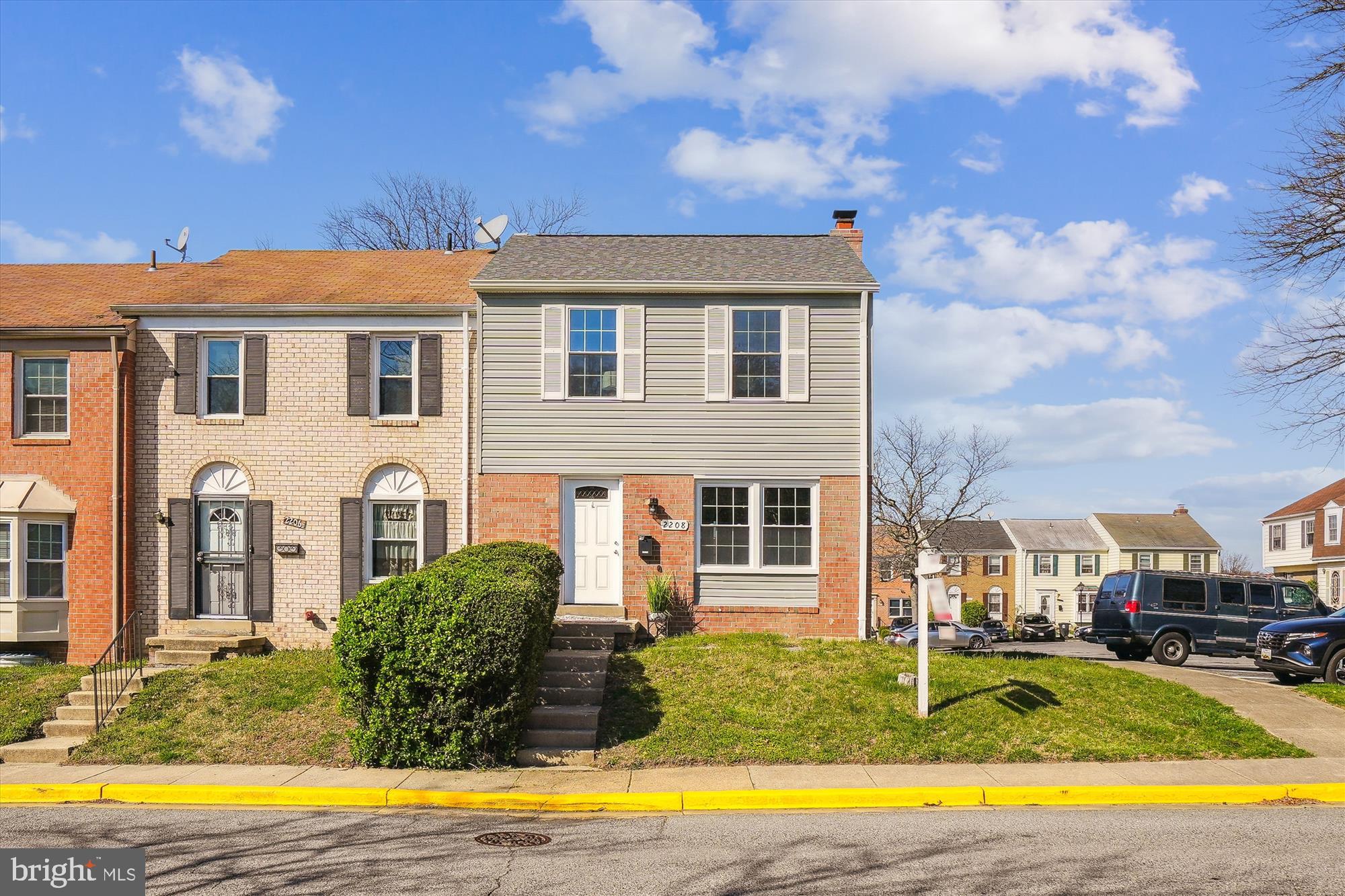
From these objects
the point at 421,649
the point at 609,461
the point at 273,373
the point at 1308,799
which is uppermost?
the point at 273,373

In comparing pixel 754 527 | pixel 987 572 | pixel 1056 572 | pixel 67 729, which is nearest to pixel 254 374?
pixel 67 729

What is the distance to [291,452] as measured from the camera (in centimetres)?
1833

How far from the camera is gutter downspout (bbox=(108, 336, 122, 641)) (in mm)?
18000

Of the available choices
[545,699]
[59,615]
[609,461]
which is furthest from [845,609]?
[59,615]

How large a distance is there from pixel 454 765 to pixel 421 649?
4.56ft

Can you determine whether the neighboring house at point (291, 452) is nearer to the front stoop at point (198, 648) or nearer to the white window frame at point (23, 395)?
the front stoop at point (198, 648)

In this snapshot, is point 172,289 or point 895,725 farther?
point 172,289

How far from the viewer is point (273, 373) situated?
1847 centimetres

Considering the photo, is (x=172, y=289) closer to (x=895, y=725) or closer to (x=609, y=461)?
(x=609, y=461)

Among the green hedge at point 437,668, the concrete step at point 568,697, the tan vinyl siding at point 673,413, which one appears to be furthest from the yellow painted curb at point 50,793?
the tan vinyl siding at point 673,413

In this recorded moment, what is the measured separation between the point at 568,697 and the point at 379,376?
8214mm

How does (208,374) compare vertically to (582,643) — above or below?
above

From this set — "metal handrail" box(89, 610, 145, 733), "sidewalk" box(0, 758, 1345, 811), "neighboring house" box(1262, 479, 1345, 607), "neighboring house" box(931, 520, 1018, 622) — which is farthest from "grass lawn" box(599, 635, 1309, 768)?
"neighboring house" box(931, 520, 1018, 622)

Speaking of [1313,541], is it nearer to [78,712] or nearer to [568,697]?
[568,697]
